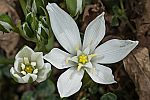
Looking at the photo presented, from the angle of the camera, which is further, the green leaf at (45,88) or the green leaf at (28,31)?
the green leaf at (45,88)

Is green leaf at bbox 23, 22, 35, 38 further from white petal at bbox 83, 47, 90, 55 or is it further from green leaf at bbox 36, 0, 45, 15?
white petal at bbox 83, 47, 90, 55

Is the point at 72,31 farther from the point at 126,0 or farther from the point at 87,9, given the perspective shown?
the point at 126,0

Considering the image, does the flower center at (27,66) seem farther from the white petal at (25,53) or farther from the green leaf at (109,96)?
the green leaf at (109,96)

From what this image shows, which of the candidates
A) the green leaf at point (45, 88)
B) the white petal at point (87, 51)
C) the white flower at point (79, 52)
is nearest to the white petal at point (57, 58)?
the white flower at point (79, 52)

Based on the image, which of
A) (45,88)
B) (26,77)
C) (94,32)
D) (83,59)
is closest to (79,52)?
(83,59)

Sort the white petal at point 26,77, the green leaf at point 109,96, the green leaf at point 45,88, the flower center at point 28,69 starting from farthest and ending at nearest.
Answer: the green leaf at point 45,88 < the green leaf at point 109,96 < the flower center at point 28,69 < the white petal at point 26,77

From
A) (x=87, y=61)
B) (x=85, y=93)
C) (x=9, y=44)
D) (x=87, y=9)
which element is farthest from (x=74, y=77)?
(x=9, y=44)

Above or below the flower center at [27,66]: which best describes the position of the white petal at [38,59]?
above
